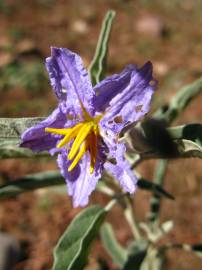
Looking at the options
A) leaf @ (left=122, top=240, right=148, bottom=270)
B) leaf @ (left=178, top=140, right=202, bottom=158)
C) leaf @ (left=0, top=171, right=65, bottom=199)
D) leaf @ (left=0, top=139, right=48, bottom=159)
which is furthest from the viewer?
leaf @ (left=122, top=240, right=148, bottom=270)

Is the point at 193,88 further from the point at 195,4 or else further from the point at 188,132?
the point at 195,4

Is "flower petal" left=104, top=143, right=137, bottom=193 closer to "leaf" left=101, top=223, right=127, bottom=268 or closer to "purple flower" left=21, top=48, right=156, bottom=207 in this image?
"purple flower" left=21, top=48, right=156, bottom=207

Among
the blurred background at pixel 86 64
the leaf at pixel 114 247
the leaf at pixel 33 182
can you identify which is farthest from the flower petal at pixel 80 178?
the leaf at pixel 114 247

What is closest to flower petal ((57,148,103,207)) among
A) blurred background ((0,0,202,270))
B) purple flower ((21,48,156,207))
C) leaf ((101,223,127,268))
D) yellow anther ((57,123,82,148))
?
purple flower ((21,48,156,207))

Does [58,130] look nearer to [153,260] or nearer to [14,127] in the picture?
[14,127]

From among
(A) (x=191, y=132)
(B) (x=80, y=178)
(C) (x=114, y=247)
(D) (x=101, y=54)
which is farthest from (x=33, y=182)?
(C) (x=114, y=247)
